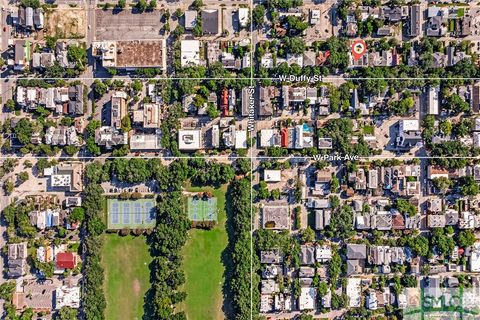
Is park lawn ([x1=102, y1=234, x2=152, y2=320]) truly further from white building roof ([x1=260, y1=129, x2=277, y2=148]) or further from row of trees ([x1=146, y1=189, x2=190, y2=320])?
white building roof ([x1=260, y1=129, x2=277, y2=148])

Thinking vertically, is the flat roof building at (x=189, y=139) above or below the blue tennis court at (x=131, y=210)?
above

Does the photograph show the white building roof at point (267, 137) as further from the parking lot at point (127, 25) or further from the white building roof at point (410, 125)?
the parking lot at point (127, 25)

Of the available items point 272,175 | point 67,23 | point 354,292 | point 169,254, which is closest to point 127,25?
point 67,23

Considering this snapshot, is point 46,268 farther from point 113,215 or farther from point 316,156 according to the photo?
point 316,156

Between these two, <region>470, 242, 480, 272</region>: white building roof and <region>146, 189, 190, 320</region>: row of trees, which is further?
<region>470, 242, 480, 272</region>: white building roof

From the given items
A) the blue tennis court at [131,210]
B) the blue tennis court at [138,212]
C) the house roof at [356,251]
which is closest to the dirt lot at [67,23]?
the blue tennis court at [131,210]

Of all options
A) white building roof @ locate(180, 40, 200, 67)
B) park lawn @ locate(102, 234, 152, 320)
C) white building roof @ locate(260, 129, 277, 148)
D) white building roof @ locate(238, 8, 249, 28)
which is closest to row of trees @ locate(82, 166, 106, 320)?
park lawn @ locate(102, 234, 152, 320)

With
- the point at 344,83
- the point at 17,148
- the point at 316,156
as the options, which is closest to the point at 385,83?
the point at 344,83

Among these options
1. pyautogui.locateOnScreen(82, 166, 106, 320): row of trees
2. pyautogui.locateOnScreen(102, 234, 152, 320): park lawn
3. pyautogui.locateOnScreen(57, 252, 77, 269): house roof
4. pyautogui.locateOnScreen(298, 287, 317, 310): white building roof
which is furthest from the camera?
pyautogui.locateOnScreen(102, 234, 152, 320): park lawn
